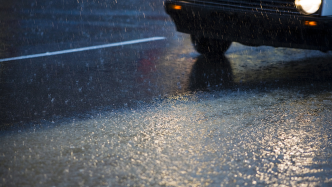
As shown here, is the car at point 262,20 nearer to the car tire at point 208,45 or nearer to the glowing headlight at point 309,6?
the glowing headlight at point 309,6

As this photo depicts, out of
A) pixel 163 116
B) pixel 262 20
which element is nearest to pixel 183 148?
pixel 163 116

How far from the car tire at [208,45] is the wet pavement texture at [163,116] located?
0.14 m

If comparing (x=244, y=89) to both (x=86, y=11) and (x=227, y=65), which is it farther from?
(x=86, y=11)

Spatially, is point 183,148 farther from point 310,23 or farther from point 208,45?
point 208,45

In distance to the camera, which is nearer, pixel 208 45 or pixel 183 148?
pixel 183 148

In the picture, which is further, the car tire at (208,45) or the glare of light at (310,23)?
the car tire at (208,45)

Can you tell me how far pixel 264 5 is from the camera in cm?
477

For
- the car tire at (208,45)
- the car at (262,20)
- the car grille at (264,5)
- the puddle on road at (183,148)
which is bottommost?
the puddle on road at (183,148)

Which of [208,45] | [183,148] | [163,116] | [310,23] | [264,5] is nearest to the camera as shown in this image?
[183,148]


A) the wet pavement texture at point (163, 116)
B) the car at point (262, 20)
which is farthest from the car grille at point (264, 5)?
the wet pavement texture at point (163, 116)

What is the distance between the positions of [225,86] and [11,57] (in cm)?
333

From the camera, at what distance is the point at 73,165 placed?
9.25ft

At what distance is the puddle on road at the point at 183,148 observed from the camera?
2.67 m

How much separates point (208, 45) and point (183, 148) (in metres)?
3.42
